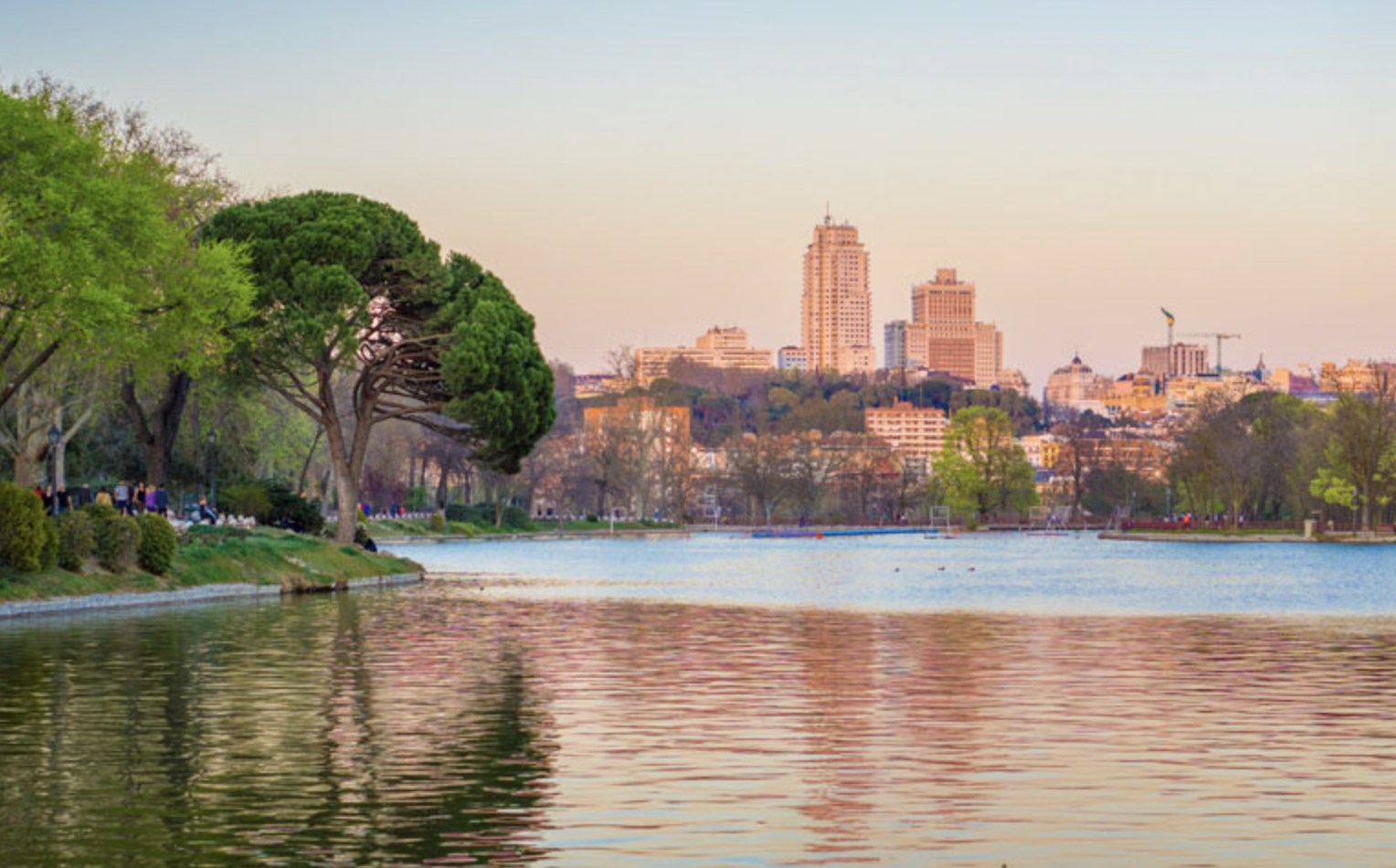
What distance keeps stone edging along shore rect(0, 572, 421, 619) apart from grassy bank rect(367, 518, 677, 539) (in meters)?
69.9

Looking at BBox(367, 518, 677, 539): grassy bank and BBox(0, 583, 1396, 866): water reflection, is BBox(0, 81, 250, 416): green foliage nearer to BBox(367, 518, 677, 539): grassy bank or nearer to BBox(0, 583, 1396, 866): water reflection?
BBox(0, 583, 1396, 866): water reflection

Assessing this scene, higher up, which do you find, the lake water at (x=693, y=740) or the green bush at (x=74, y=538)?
the green bush at (x=74, y=538)

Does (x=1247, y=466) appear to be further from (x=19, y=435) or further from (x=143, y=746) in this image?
(x=143, y=746)

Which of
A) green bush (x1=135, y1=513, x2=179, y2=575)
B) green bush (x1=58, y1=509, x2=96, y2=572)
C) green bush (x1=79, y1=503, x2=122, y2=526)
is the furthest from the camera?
green bush (x1=135, y1=513, x2=179, y2=575)

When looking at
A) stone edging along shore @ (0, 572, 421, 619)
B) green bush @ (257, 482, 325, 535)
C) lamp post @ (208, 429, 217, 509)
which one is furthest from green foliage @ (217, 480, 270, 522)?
stone edging along shore @ (0, 572, 421, 619)

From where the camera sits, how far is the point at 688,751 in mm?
20000

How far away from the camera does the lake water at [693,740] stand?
14562 millimetres

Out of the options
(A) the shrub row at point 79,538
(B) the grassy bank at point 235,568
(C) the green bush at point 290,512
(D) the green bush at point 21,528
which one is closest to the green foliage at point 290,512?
(C) the green bush at point 290,512

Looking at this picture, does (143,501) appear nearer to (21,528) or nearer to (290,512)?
(290,512)

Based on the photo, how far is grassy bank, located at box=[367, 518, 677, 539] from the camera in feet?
427

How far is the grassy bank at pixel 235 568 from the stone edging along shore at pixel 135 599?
0.81ft

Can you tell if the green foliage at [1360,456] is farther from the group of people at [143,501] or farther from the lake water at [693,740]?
the group of people at [143,501]

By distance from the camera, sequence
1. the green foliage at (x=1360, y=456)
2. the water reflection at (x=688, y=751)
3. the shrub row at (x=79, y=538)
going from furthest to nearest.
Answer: the green foliage at (x=1360, y=456) → the shrub row at (x=79, y=538) → the water reflection at (x=688, y=751)

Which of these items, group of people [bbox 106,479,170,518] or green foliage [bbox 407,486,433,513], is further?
green foliage [bbox 407,486,433,513]
